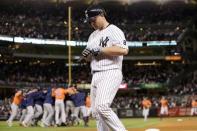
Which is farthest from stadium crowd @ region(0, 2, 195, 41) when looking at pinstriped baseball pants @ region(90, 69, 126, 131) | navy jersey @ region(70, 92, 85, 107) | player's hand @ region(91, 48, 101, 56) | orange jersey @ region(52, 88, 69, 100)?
player's hand @ region(91, 48, 101, 56)

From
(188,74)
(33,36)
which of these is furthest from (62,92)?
Result: (188,74)

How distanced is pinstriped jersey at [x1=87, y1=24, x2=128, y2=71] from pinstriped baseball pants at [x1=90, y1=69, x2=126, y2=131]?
0.29ft

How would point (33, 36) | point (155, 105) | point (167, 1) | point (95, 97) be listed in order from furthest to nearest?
point (167, 1) < point (33, 36) < point (155, 105) < point (95, 97)

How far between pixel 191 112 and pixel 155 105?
12.9 feet

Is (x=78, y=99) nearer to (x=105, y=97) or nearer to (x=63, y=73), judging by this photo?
(x=105, y=97)

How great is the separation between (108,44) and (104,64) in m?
0.30

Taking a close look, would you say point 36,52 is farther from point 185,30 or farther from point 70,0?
point 185,30

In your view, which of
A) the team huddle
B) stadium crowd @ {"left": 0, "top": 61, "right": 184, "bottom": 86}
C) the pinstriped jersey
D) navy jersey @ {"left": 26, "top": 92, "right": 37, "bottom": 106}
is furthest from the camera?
stadium crowd @ {"left": 0, "top": 61, "right": 184, "bottom": 86}

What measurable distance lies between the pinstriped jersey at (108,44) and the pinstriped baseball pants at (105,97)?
89 mm

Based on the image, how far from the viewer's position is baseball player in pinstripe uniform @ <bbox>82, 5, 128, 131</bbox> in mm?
6523

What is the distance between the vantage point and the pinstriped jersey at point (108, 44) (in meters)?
6.73

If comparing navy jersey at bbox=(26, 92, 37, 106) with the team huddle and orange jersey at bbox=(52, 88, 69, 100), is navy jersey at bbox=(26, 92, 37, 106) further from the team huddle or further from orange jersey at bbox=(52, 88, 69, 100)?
orange jersey at bbox=(52, 88, 69, 100)

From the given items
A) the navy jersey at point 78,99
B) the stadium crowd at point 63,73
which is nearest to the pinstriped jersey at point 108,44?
the navy jersey at point 78,99

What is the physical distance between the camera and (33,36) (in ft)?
169
